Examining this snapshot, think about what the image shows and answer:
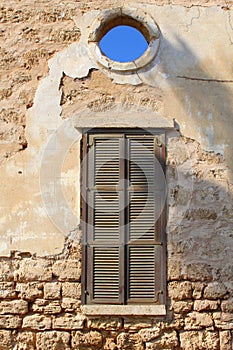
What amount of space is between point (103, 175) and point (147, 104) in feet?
2.88

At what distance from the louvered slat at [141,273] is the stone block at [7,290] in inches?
44.9

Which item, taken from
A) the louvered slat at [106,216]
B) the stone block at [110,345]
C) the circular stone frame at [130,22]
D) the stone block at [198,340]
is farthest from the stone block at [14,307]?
the circular stone frame at [130,22]

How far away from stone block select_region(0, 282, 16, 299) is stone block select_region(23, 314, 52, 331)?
0.89 feet

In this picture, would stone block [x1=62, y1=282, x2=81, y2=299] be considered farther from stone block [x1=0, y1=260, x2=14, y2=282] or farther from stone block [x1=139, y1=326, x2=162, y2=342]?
stone block [x1=139, y1=326, x2=162, y2=342]

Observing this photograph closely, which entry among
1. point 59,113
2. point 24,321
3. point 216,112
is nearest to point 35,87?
point 59,113

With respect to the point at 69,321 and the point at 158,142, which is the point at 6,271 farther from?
Answer: the point at 158,142

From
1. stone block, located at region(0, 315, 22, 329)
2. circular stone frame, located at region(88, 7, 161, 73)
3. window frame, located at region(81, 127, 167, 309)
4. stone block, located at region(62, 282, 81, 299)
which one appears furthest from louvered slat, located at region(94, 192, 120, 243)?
circular stone frame, located at region(88, 7, 161, 73)

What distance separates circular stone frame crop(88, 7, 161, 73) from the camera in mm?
6332

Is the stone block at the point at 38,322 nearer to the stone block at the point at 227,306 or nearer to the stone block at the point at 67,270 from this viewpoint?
the stone block at the point at 67,270

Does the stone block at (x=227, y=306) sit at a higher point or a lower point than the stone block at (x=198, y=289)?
lower

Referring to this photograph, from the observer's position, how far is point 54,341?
5816mm

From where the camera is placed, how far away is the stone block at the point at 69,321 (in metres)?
5.83

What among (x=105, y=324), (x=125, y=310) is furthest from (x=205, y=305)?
(x=105, y=324)

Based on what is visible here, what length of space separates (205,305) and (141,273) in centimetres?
69
